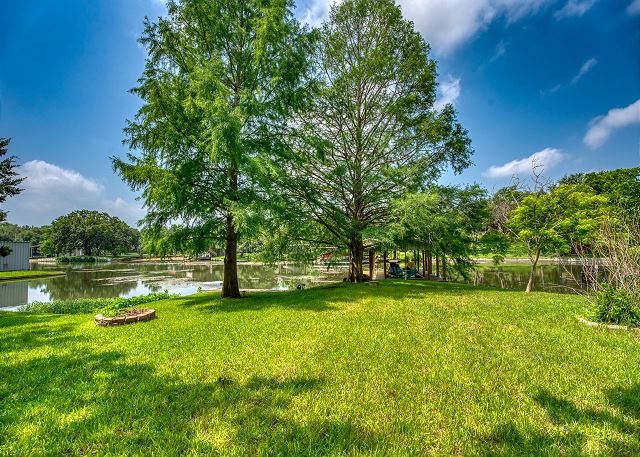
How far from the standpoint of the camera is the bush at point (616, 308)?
5797 mm

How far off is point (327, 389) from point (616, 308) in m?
6.55

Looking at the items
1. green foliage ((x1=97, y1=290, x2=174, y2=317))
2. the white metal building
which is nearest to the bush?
green foliage ((x1=97, y1=290, x2=174, y2=317))

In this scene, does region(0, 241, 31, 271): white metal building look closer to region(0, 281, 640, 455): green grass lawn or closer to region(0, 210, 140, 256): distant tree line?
region(0, 210, 140, 256): distant tree line

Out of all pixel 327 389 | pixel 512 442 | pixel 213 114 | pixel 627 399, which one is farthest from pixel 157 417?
pixel 213 114

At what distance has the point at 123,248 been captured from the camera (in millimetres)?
74375

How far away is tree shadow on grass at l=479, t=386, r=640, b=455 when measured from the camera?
2.34 m

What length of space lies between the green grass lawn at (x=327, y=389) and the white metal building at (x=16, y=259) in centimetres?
4149

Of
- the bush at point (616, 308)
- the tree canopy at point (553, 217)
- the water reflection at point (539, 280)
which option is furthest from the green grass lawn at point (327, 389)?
the water reflection at point (539, 280)

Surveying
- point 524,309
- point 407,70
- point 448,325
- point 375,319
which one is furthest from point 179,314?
point 407,70

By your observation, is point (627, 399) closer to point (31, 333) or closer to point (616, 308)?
point (616, 308)

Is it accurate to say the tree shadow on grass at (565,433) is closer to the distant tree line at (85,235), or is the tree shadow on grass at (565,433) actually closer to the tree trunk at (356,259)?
the tree trunk at (356,259)

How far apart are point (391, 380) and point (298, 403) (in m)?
1.21

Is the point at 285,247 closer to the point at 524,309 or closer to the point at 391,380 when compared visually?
the point at 524,309

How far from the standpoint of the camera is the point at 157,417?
287 centimetres
